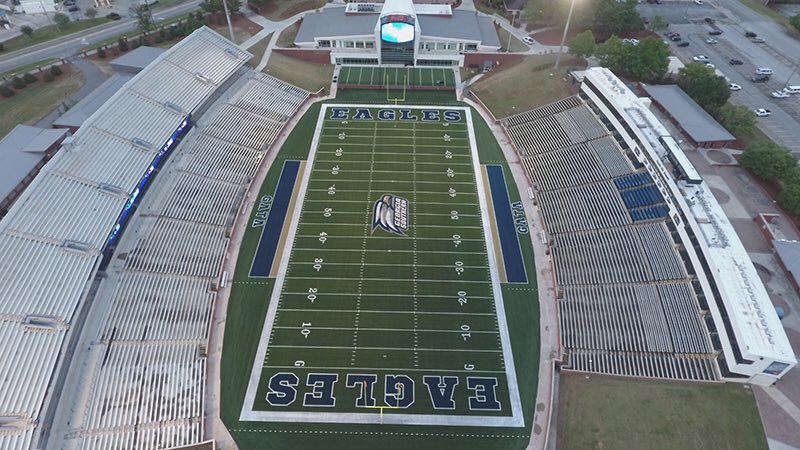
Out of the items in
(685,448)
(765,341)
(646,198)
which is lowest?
(685,448)

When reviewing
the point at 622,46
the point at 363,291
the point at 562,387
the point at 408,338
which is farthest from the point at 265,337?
the point at 622,46

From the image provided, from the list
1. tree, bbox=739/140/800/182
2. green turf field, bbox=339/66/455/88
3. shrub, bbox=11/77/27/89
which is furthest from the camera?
green turf field, bbox=339/66/455/88

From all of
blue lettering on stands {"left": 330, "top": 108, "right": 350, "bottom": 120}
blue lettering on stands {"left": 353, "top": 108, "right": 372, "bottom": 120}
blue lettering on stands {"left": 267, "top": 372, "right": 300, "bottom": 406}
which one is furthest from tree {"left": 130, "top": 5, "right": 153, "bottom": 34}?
blue lettering on stands {"left": 267, "top": 372, "right": 300, "bottom": 406}

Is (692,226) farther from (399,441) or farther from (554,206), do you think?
(399,441)

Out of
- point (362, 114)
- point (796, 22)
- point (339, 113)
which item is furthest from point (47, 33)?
point (796, 22)

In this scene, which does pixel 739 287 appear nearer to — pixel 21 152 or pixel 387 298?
pixel 387 298

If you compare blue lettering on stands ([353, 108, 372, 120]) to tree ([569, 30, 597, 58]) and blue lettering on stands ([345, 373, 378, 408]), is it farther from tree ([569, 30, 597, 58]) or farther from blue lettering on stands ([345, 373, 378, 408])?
blue lettering on stands ([345, 373, 378, 408])
